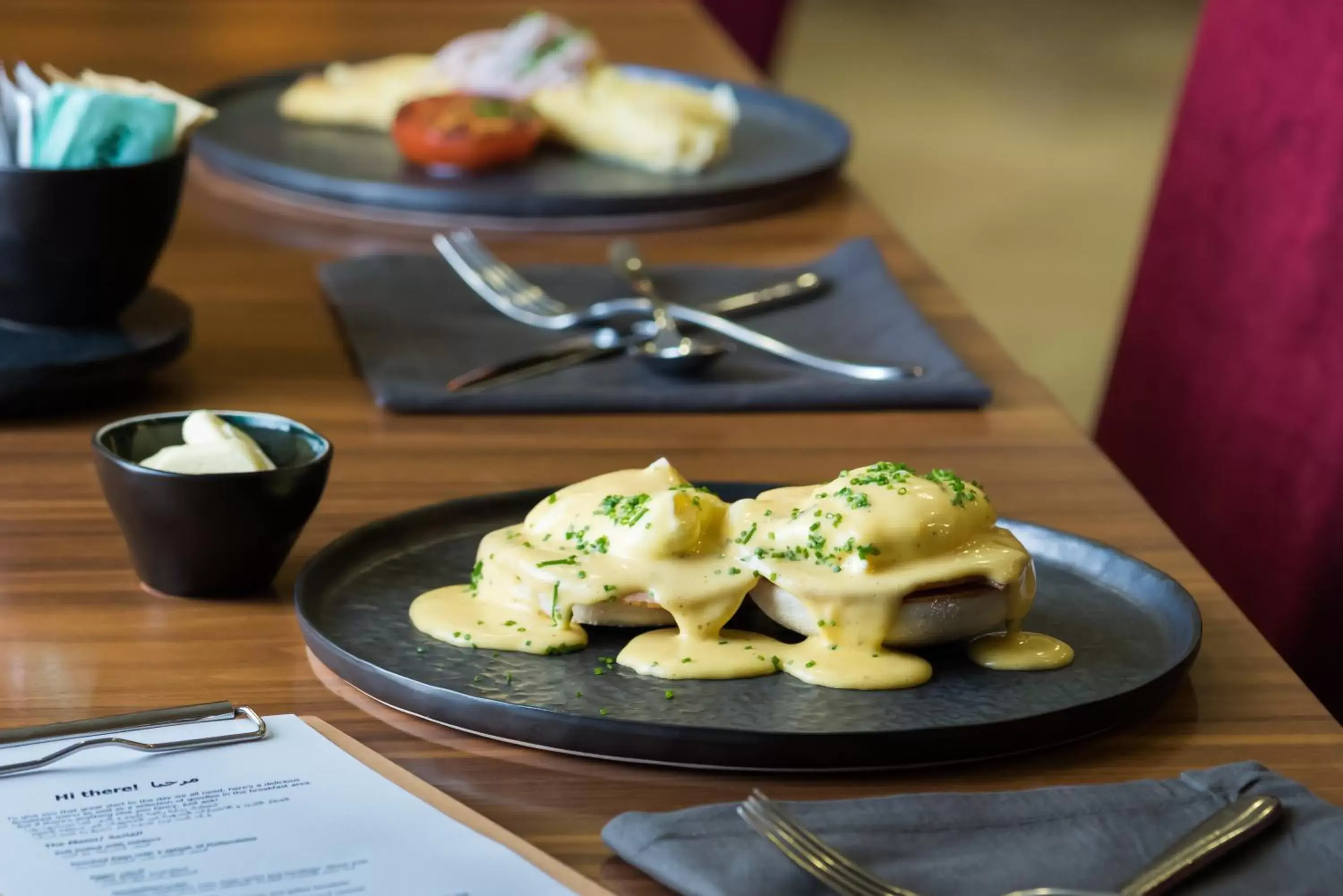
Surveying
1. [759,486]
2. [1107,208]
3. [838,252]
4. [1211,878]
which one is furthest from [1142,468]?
[1107,208]

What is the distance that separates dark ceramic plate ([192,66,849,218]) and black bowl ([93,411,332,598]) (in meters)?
0.76

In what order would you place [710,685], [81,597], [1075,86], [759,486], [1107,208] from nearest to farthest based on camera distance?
[710,685], [81,597], [759,486], [1107,208], [1075,86]

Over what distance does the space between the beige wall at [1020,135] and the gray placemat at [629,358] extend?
2.08 metres

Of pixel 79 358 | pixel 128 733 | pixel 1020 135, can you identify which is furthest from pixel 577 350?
pixel 1020 135

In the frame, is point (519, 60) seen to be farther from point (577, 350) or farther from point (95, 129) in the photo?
point (95, 129)

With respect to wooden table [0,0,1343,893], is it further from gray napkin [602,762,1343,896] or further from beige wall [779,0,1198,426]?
beige wall [779,0,1198,426]

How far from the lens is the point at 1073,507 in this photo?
1099 millimetres

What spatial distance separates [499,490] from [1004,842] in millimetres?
485

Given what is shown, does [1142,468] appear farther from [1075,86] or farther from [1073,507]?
[1075,86]

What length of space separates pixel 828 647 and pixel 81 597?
393mm

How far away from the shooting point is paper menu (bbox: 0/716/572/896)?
658 mm

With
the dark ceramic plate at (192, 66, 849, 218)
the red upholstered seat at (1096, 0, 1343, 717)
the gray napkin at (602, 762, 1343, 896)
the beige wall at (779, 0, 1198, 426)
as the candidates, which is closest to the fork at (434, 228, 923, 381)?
the dark ceramic plate at (192, 66, 849, 218)

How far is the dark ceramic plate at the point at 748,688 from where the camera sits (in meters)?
0.76

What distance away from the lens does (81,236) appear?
46.1 inches
